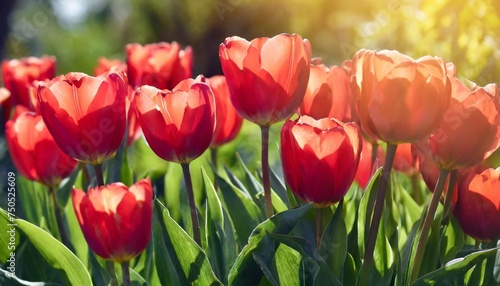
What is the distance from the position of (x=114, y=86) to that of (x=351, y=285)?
474 millimetres

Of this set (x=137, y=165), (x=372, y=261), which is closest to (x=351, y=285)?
(x=372, y=261)

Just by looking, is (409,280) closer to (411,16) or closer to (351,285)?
(351,285)

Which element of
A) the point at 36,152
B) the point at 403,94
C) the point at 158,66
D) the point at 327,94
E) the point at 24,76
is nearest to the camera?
the point at 403,94

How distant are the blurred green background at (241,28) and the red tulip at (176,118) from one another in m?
1.62

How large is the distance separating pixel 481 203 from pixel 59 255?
0.67 m

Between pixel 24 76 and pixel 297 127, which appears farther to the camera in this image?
pixel 24 76

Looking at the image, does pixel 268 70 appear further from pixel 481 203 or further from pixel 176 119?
pixel 481 203

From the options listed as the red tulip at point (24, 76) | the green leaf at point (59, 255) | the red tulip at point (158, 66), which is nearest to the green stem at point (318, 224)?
the green leaf at point (59, 255)

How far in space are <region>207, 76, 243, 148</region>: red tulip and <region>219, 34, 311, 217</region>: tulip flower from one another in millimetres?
401

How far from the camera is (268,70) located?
115cm

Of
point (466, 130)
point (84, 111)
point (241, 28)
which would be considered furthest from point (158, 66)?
point (241, 28)

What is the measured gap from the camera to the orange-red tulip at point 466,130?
1083mm

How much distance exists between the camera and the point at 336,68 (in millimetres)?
1329

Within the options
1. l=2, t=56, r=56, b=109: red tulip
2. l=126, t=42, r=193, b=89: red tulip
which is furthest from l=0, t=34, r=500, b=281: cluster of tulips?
l=2, t=56, r=56, b=109: red tulip
